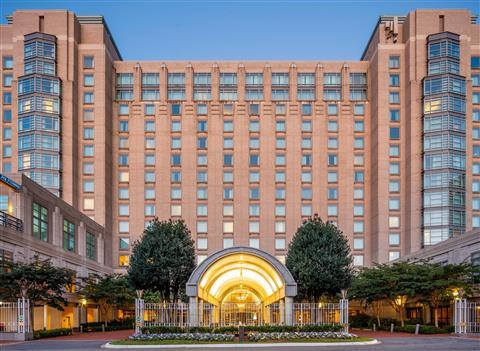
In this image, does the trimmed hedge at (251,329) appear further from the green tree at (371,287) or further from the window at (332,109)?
the window at (332,109)

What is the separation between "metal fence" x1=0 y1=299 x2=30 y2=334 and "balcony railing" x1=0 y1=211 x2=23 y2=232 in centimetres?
656

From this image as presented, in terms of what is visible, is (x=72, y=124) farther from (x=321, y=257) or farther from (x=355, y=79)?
(x=321, y=257)

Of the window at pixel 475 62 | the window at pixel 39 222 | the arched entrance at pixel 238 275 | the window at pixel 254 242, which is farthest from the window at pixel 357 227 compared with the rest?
the window at pixel 39 222

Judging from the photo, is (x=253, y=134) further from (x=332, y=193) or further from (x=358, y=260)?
(x=358, y=260)

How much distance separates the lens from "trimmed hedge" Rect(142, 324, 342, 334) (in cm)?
4050

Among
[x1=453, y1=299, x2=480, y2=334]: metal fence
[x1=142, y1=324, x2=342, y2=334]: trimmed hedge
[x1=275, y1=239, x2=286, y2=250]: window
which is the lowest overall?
[x1=453, y1=299, x2=480, y2=334]: metal fence

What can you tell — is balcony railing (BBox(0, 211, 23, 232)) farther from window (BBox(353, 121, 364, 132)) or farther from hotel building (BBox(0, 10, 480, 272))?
window (BBox(353, 121, 364, 132))

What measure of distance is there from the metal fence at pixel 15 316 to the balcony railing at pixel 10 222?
6558mm

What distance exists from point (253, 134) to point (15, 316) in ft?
183

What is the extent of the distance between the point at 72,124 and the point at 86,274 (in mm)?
25360

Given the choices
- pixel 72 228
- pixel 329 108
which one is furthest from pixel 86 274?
pixel 329 108

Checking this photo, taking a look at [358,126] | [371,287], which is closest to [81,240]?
[371,287]

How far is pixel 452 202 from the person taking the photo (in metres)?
84.8

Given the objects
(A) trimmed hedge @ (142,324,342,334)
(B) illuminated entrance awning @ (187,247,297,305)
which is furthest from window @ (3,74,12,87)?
(A) trimmed hedge @ (142,324,342,334)
